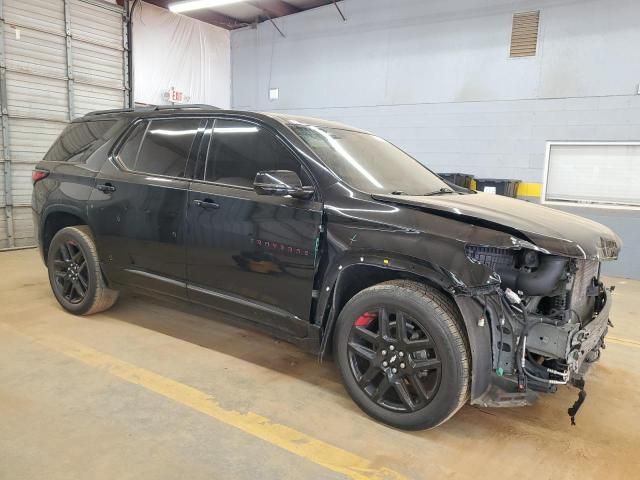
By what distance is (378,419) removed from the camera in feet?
8.13

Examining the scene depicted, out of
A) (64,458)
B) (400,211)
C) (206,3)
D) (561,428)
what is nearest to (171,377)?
(64,458)

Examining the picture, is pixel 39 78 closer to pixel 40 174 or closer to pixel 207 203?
pixel 40 174

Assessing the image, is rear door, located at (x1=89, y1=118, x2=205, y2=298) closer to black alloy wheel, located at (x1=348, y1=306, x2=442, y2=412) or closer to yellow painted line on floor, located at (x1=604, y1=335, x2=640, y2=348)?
black alloy wheel, located at (x1=348, y1=306, x2=442, y2=412)

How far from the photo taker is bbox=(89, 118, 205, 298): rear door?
3162mm

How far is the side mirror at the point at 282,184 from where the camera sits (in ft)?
8.21

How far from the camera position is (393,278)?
2549 mm

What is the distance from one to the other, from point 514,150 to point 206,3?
560cm

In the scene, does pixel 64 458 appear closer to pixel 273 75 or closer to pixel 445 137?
pixel 445 137

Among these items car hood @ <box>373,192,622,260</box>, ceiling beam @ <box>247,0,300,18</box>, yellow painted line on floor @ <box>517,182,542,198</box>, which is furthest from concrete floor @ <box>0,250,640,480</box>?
ceiling beam @ <box>247,0,300,18</box>

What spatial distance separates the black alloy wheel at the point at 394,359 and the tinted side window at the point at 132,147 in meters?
2.16

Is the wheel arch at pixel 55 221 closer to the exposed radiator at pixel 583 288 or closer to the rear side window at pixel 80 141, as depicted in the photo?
the rear side window at pixel 80 141

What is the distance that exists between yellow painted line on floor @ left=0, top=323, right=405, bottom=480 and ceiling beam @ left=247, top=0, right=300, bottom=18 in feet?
26.6

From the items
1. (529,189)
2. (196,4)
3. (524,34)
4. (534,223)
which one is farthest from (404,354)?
(196,4)

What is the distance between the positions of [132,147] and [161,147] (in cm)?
33
